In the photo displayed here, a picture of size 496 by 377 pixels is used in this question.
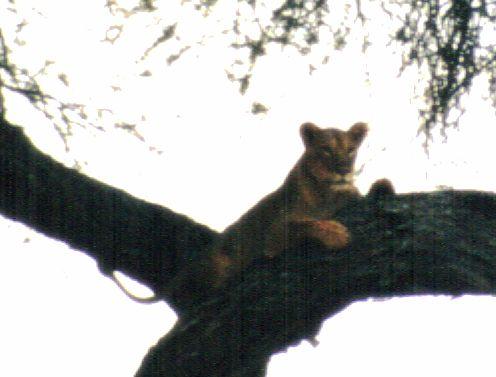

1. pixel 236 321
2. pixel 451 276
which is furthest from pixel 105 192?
pixel 451 276

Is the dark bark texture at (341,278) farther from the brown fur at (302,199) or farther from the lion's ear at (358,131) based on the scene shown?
the lion's ear at (358,131)

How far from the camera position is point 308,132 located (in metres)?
6.38

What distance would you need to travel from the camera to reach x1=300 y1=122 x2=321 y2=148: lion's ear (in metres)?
6.33

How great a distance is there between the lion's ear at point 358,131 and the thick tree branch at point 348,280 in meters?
1.74

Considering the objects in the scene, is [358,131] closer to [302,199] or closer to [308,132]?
[308,132]

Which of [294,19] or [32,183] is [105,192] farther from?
[294,19]

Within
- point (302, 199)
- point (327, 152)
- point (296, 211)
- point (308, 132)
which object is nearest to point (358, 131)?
point (327, 152)

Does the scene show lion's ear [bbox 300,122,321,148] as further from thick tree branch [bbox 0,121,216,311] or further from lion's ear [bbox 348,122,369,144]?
thick tree branch [bbox 0,121,216,311]

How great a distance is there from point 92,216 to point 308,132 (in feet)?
6.33

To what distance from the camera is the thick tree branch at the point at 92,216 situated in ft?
16.1

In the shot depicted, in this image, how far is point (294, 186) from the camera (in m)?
6.00

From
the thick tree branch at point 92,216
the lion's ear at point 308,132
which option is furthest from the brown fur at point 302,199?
the thick tree branch at point 92,216

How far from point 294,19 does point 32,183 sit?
232 centimetres

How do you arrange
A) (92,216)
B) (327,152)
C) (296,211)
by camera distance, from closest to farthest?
(92,216) → (296,211) → (327,152)
